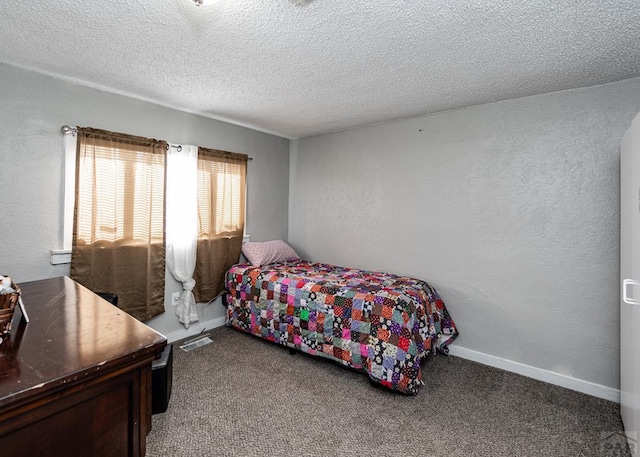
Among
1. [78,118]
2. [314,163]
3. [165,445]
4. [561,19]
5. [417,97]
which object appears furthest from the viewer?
[314,163]

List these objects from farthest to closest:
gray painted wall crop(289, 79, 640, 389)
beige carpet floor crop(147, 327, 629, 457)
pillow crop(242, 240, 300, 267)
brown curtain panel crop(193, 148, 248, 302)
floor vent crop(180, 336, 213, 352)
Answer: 1. pillow crop(242, 240, 300, 267)
2. brown curtain panel crop(193, 148, 248, 302)
3. floor vent crop(180, 336, 213, 352)
4. gray painted wall crop(289, 79, 640, 389)
5. beige carpet floor crop(147, 327, 629, 457)

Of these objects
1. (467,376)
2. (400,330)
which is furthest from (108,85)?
(467,376)

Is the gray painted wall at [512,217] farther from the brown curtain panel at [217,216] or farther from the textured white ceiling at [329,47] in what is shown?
the brown curtain panel at [217,216]

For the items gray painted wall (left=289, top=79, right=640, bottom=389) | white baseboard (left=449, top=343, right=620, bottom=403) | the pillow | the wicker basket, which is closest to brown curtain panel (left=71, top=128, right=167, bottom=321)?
the pillow

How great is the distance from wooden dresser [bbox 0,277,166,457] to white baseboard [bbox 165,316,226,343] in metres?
2.02

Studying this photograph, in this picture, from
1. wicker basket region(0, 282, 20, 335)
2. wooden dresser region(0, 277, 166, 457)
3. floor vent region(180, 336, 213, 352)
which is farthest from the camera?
floor vent region(180, 336, 213, 352)

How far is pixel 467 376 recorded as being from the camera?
2.58m

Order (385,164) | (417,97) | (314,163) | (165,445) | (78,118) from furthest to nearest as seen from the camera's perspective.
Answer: (314,163), (385,164), (417,97), (78,118), (165,445)

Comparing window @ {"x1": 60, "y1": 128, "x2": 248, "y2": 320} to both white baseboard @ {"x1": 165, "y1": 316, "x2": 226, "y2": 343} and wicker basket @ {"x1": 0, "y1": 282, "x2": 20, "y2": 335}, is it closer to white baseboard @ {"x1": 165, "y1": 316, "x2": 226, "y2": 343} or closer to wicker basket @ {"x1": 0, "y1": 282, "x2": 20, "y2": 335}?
white baseboard @ {"x1": 165, "y1": 316, "x2": 226, "y2": 343}

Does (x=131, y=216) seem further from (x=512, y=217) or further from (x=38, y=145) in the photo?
(x=512, y=217)

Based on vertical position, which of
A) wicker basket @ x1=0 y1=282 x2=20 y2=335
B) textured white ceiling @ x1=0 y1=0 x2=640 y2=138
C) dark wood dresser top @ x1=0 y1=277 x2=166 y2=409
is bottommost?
dark wood dresser top @ x1=0 y1=277 x2=166 y2=409

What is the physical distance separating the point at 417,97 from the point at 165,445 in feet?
9.70

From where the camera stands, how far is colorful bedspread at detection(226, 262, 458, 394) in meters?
2.29

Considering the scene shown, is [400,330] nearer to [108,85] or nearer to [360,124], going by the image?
[360,124]
